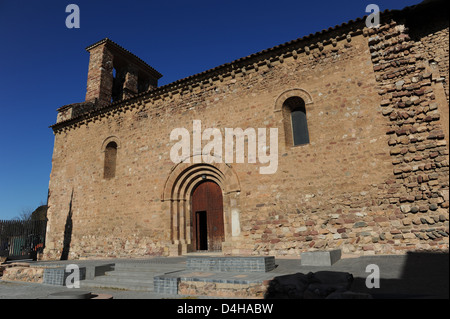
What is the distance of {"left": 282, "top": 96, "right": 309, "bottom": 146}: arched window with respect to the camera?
31.1 feet

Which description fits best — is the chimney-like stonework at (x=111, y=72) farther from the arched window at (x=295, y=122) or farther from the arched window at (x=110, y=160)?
the arched window at (x=295, y=122)

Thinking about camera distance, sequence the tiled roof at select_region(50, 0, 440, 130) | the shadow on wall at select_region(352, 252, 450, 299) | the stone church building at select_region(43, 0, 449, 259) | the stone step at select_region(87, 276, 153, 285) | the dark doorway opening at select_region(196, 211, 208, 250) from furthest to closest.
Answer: the dark doorway opening at select_region(196, 211, 208, 250), the tiled roof at select_region(50, 0, 440, 130), the stone church building at select_region(43, 0, 449, 259), the stone step at select_region(87, 276, 153, 285), the shadow on wall at select_region(352, 252, 450, 299)

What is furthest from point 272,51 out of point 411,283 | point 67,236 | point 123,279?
point 67,236

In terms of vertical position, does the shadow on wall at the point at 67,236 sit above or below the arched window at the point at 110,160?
below

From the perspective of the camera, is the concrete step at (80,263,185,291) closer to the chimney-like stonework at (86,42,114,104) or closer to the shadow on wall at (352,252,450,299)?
the shadow on wall at (352,252,450,299)

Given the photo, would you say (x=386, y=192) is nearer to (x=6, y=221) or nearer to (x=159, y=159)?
(x=159, y=159)

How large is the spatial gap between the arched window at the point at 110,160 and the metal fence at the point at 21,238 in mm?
5419

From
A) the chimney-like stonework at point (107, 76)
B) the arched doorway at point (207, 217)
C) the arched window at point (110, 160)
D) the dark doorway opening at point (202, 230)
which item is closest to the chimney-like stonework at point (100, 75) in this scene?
the chimney-like stonework at point (107, 76)

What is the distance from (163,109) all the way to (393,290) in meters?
10.6

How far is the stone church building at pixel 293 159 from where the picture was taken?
7453 millimetres

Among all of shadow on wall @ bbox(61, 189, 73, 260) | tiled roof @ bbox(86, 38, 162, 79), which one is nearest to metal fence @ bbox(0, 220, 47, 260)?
shadow on wall @ bbox(61, 189, 73, 260)

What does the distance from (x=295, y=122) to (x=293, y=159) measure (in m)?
1.52

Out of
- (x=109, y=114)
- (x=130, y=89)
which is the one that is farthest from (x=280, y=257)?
(x=130, y=89)

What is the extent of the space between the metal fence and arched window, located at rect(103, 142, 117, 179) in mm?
5419
